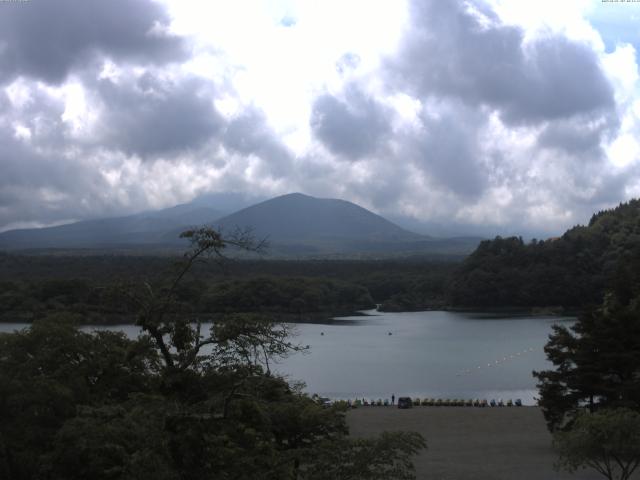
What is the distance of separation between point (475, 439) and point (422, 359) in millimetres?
21488

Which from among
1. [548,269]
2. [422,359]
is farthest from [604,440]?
[548,269]

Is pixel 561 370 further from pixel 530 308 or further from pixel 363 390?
pixel 530 308

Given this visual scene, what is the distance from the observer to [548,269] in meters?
75.6

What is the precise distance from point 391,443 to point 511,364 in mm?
32802

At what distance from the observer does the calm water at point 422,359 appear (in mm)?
30688

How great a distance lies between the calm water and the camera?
30.7 meters

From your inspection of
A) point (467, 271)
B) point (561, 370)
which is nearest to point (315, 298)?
point (467, 271)

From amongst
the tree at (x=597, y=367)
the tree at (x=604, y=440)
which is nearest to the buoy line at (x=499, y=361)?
the tree at (x=597, y=367)

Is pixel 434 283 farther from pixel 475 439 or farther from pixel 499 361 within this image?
pixel 475 439

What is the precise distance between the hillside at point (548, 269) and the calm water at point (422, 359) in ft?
40.1

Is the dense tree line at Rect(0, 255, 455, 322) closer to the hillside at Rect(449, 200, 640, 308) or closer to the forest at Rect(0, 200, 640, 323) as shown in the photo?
the forest at Rect(0, 200, 640, 323)

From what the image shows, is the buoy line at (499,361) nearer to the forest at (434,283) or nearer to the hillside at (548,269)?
the forest at (434,283)

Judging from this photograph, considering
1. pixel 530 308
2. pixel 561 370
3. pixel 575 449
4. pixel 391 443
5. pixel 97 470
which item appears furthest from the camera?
pixel 530 308

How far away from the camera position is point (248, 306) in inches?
2601
